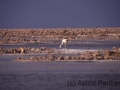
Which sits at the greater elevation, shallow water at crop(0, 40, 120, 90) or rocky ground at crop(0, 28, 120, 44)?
rocky ground at crop(0, 28, 120, 44)

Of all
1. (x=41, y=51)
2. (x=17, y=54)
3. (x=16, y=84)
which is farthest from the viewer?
(x=41, y=51)

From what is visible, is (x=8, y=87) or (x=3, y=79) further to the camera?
(x=3, y=79)

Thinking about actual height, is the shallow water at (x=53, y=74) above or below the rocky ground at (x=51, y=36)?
below

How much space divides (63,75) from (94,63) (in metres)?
3.77

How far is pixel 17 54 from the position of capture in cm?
2322

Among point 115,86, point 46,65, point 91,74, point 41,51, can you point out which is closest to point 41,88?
point 115,86

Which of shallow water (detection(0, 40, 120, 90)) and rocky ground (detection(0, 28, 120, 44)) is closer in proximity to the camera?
shallow water (detection(0, 40, 120, 90))

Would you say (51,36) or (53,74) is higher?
(51,36)

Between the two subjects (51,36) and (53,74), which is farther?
(51,36)

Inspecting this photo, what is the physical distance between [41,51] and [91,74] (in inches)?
427

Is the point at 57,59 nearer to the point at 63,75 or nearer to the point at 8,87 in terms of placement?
the point at 63,75

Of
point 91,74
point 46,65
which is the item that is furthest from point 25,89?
point 46,65

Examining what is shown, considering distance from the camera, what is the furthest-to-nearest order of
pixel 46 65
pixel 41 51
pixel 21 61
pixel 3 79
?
pixel 41 51 → pixel 21 61 → pixel 46 65 → pixel 3 79

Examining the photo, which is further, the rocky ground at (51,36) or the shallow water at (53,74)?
the rocky ground at (51,36)
